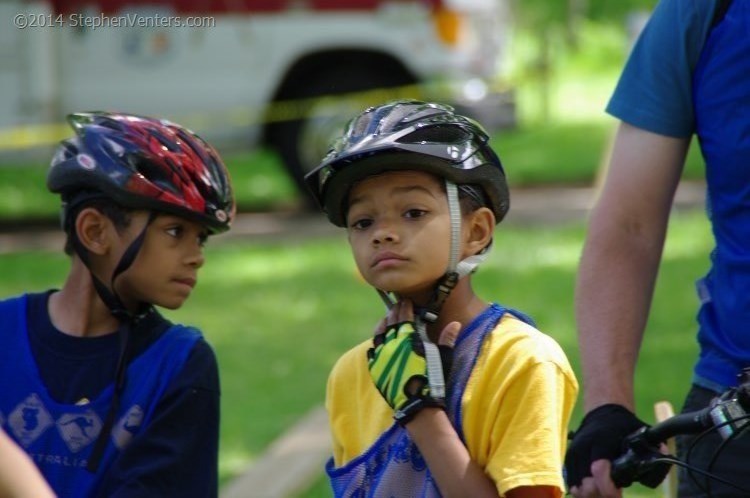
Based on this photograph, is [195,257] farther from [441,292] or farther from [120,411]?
[441,292]

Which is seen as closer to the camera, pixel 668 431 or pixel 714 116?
pixel 668 431

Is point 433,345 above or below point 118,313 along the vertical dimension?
above

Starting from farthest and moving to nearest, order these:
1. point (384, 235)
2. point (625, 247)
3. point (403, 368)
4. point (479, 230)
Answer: point (625, 247) < point (479, 230) < point (384, 235) < point (403, 368)

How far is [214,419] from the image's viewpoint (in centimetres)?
393

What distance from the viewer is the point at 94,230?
13.5 ft

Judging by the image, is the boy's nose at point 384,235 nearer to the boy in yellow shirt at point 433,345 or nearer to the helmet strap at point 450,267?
the boy in yellow shirt at point 433,345

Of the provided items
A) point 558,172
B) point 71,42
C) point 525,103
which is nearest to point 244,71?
point 71,42

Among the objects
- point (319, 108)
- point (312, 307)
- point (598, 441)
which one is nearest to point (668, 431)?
point (598, 441)

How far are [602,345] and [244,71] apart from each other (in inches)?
448

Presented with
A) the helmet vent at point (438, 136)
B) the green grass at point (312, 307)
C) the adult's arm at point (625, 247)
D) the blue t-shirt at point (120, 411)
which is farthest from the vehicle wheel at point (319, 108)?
the helmet vent at point (438, 136)

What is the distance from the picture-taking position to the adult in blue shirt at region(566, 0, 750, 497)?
3.60 meters

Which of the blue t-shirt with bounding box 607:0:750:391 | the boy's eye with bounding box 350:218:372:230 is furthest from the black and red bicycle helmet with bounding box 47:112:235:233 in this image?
the blue t-shirt with bounding box 607:0:750:391

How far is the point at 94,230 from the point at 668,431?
1.61 meters

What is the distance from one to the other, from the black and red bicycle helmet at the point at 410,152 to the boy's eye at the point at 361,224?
0.08 metres
